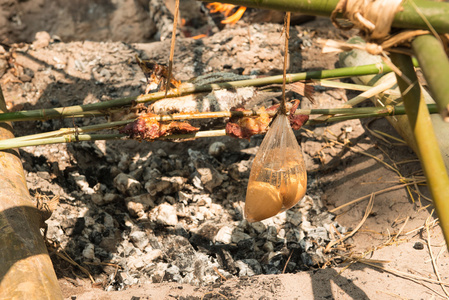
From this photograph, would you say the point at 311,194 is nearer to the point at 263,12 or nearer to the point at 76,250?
the point at 76,250

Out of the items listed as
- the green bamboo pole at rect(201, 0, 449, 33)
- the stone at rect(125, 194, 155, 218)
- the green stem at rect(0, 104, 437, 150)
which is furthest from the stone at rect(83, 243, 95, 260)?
the green bamboo pole at rect(201, 0, 449, 33)

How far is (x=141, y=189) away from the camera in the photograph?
3.53m

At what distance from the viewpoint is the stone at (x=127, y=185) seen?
3455 millimetres

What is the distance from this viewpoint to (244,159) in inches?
155

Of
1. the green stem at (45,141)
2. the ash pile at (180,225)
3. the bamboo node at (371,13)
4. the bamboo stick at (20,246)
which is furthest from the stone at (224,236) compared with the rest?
the bamboo node at (371,13)

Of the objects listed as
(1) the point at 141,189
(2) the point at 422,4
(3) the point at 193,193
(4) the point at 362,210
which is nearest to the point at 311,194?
(4) the point at 362,210

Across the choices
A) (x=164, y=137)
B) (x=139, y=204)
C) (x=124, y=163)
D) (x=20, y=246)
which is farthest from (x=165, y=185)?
(x=20, y=246)

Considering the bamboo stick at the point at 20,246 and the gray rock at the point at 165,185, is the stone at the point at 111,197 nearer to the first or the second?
the gray rock at the point at 165,185

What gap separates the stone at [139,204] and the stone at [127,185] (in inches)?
3.5

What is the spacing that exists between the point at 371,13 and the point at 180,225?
7.85 ft

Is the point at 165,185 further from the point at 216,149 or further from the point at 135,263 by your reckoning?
the point at 135,263

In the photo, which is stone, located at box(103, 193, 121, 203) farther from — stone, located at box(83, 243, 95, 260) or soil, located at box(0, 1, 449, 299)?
stone, located at box(83, 243, 95, 260)

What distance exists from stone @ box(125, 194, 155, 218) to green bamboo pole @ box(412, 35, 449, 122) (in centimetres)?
258

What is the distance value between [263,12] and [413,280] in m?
4.45
